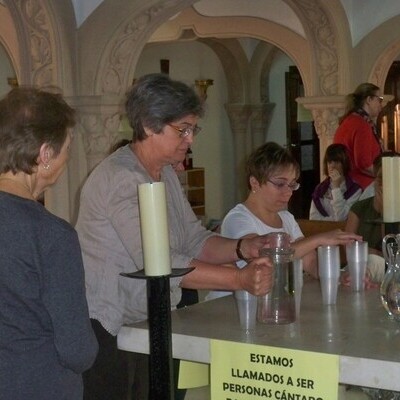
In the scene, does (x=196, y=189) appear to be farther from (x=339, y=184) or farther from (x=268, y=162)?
(x=268, y=162)

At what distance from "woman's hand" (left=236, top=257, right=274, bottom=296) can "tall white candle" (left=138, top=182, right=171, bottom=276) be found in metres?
0.31

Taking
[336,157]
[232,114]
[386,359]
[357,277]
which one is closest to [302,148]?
[232,114]

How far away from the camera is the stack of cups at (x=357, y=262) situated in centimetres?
280

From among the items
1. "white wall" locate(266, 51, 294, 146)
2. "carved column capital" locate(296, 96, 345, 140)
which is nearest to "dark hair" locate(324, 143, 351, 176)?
"carved column capital" locate(296, 96, 345, 140)

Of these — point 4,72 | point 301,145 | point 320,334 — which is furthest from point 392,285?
point 301,145

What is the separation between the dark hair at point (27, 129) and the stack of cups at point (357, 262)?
1.09m

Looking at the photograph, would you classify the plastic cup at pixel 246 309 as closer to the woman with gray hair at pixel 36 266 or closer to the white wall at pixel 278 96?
the woman with gray hair at pixel 36 266

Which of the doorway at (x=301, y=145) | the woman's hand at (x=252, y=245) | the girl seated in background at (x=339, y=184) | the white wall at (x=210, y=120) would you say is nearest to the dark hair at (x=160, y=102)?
the woman's hand at (x=252, y=245)

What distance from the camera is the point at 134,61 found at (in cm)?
671

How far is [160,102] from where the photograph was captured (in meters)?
2.62

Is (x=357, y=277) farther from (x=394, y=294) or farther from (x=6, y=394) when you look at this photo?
(x=6, y=394)

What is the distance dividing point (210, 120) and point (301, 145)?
1.34m

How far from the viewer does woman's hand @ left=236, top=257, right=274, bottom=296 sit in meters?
2.29

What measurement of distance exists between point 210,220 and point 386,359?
10.7 m
